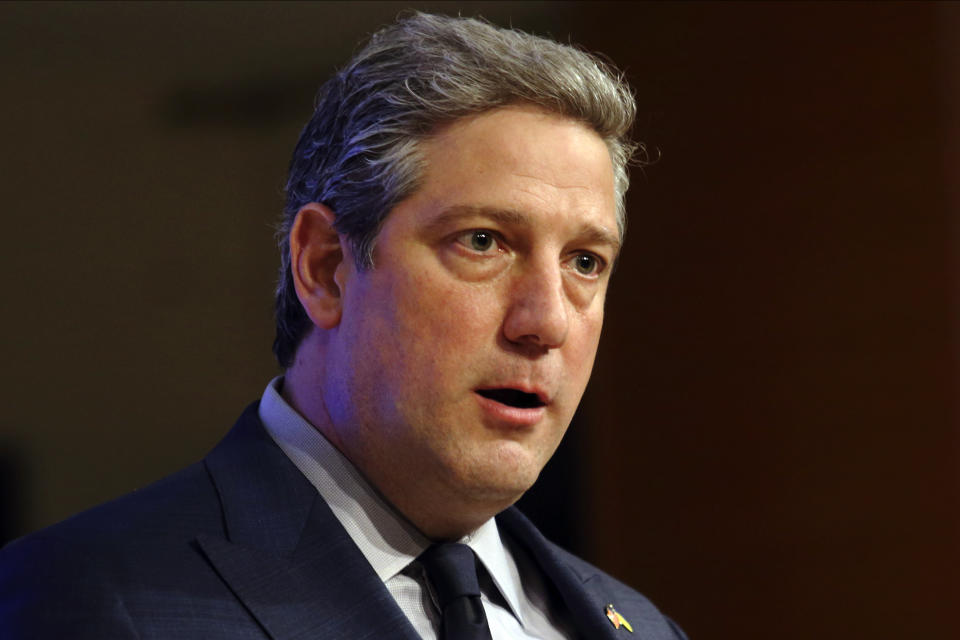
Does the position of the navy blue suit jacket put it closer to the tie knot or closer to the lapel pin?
the tie knot

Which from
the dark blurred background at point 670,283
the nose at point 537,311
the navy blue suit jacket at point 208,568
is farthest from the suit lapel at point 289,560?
the dark blurred background at point 670,283

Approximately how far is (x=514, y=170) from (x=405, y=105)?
0.19 meters

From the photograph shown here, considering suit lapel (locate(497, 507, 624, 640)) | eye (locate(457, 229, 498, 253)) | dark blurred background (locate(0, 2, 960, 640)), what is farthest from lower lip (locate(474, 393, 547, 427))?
dark blurred background (locate(0, 2, 960, 640))

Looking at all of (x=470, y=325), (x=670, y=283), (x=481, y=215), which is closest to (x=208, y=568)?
(x=470, y=325)

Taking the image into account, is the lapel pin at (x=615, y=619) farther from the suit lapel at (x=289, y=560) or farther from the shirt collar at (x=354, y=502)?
the suit lapel at (x=289, y=560)

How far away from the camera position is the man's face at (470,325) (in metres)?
1.55

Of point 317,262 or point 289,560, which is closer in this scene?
point 289,560

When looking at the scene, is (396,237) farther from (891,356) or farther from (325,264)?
(891,356)

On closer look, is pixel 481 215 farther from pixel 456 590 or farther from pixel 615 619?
pixel 615 619

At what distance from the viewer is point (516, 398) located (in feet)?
5.33

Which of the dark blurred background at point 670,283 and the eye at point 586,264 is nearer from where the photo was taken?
the eye at point 586,264

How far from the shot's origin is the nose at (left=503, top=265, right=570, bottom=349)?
1.56 meters

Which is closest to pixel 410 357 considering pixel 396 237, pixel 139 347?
pixel 396 237

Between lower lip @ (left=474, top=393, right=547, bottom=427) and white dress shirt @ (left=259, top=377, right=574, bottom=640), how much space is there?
21cm
